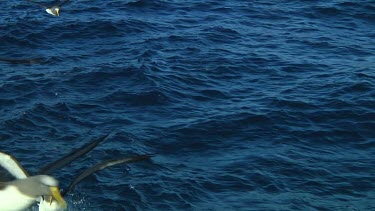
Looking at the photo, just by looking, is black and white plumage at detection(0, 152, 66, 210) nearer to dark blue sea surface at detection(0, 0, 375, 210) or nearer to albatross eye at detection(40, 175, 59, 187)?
albatross eye at detection(40, 175, 59, 187)

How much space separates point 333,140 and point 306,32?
10.5 meters

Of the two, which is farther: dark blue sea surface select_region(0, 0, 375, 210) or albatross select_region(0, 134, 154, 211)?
dark blue sea surface select_region(0, 0, 375, 210)

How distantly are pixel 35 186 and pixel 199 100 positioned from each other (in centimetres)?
1499

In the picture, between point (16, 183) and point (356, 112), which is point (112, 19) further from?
point (16, 183)

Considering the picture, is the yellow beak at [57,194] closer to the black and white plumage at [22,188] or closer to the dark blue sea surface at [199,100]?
the black and white plumage at [22,188]

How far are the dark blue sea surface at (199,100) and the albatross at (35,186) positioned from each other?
4.77 metres

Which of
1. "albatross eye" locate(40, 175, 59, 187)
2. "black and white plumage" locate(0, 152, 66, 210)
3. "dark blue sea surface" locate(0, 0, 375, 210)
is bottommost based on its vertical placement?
"dark blue sea surface" locate(0, 0, 375, 210)

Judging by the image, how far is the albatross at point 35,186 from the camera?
962 cm

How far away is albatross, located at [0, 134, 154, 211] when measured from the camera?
962 centimetres

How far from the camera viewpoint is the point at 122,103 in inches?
943

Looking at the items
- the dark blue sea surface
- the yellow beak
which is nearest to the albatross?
the yellow beak

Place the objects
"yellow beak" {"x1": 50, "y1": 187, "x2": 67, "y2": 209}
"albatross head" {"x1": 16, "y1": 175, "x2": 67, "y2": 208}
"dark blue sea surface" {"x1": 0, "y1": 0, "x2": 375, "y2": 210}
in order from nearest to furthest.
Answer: "yellow beak" {"x1": 50, "y1": 187, "x2": 67, "y2": 209} < "albatross head" {"x1": 16, "y1": 175, "x2": 67, "y2": 208} < "dark blue sea surface" {"x1": 0, "y1": 0, "x2": 375, "y2": 210}

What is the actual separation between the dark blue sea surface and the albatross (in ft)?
15.6

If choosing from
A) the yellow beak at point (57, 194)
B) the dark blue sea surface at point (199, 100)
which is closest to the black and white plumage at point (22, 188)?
the yellow beak at point (57, 194)
